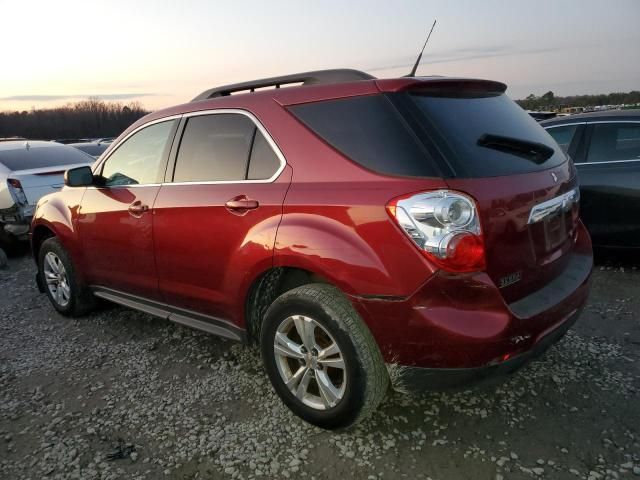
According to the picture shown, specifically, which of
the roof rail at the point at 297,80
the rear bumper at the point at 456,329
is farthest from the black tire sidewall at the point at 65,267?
the rear bumper at the point at 456,329

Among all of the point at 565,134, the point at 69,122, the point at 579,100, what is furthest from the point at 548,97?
the point at 69,122

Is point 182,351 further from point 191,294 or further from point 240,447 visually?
point 240,447

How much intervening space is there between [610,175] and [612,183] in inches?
3.1

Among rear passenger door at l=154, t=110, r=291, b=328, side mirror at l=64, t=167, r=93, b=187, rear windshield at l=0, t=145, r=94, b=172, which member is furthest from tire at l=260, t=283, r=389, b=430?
rear windshield at l=0, t=145, r=94, b=172

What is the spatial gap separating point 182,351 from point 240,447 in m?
1.29

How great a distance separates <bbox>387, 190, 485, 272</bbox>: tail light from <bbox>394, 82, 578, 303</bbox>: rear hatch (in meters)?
0.05

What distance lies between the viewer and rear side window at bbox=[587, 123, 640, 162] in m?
4.62

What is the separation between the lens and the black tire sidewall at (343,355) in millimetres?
2326

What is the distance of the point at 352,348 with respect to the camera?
2311 mm

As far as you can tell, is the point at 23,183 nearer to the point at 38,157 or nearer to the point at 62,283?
the point at 38,157

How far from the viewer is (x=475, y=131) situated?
7.93 ft

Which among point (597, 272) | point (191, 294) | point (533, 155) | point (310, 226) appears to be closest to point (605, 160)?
point (597, 272)

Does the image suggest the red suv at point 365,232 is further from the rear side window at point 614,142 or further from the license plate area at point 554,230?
the rear side window at point 614,142

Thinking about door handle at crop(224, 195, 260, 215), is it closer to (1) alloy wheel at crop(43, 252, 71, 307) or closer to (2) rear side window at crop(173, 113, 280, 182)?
(2) rear side window at crop(173, 113, 280, 182)
